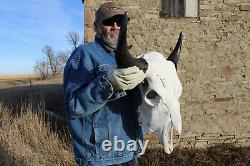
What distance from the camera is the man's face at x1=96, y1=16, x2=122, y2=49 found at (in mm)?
2498

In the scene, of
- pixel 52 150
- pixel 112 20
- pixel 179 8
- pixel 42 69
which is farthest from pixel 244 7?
pixel 42 69

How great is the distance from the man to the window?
4.64m

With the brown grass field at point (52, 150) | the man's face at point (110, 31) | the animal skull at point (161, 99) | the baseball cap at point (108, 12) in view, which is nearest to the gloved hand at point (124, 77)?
the animal skull at point (161, 99)

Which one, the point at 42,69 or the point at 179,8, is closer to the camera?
the point at 179,8

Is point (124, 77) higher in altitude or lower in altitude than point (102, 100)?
higher

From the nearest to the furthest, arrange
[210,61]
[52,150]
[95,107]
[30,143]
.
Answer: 1. [95,107]
2. [52,150]
3. [30,143]
4. [210,61]

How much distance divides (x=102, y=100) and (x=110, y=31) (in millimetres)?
545

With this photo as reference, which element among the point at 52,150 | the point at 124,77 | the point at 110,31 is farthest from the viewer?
the point at 52,150

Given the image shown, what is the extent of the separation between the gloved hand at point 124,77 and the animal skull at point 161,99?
153 mm

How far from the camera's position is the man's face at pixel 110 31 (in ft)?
8.20

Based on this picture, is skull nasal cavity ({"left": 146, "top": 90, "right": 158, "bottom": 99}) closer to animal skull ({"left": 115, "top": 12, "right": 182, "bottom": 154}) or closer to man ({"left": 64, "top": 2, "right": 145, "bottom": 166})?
animal skull ({"left": 115, "top": 12, "right": 182, "bottom": 154})

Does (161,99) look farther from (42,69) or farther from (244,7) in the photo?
(42,69)

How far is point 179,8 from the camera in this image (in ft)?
23.2

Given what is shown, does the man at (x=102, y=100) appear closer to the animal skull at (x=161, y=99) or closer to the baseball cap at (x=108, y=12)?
the baseball cap at (x=108, y=12)
